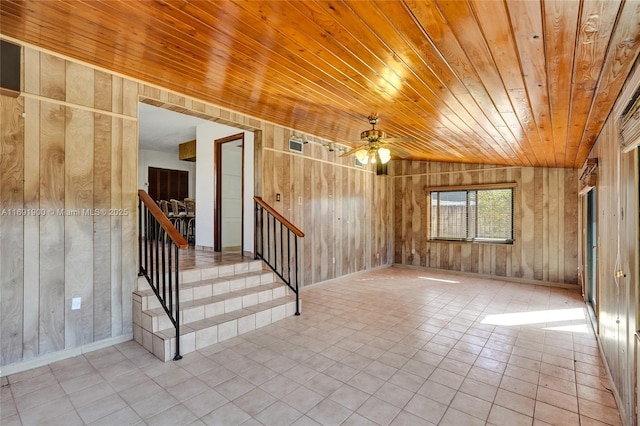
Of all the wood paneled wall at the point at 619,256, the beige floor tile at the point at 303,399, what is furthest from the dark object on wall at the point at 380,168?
the beige floor tile at the point at 303,399

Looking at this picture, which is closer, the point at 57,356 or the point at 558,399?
the point at 558,399

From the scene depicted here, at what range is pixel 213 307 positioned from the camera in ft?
11.2

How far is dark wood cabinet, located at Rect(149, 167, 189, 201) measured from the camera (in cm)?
889

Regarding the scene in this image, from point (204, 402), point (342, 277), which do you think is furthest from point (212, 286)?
point (342, 277)

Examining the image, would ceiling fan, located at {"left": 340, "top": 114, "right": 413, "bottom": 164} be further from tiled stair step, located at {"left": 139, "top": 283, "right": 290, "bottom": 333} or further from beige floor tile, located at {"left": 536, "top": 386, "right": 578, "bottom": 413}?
beige floor tile, located at {"left": 536, "top": 386, "right": 578, "bottom": 413}

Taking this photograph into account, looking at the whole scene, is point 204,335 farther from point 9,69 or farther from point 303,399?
point 9,69

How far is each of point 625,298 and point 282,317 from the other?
3.18 m

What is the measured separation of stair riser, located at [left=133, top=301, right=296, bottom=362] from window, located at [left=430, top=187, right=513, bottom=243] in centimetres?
509

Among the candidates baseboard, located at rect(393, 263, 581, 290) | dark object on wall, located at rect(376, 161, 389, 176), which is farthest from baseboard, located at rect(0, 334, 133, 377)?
baseboard, located at rect(393, 263, 581, 290)

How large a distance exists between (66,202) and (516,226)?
7.34 m

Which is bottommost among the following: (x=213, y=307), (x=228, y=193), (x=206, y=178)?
(x=213, y=307)

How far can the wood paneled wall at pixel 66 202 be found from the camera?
2598 mm

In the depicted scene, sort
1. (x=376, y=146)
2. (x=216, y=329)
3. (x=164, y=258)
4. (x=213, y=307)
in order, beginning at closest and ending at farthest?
(x=164, y=258), (x=216, y=329), (x=213, y=307), (x=376, y=146)

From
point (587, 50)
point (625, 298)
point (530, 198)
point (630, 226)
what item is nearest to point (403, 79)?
point (587, 50)
